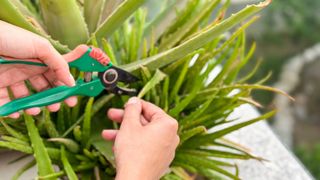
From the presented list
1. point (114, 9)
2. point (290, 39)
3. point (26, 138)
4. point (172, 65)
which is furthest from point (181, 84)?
point (290, 39)

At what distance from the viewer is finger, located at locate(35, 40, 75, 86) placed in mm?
625

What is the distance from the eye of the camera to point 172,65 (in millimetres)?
821

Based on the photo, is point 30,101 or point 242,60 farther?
point 242,60

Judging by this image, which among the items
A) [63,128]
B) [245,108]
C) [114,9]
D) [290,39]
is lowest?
[290,39]

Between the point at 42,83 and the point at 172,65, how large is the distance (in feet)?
0.75

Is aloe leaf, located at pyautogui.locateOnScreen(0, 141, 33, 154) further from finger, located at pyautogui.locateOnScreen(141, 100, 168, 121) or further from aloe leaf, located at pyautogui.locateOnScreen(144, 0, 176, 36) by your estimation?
aloe leaf, located at pyautogui.locateOnScreen(144, 0, 176, 36)

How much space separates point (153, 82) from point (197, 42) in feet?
0.31

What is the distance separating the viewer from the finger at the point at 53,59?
63cm

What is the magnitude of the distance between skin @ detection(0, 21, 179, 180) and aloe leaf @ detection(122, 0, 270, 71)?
0.09 m

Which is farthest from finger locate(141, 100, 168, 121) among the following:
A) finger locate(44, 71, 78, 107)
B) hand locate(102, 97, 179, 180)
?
finger locate(44, 71, 78, 107)

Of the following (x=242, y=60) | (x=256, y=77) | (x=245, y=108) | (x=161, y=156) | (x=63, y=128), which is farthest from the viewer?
(x=256, y=77)

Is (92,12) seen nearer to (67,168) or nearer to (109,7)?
(109,7)

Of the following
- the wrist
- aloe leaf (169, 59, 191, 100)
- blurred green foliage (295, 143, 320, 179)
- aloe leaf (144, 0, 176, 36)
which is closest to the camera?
the wrist

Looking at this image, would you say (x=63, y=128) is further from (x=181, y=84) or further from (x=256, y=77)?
(x=256, y=77)
